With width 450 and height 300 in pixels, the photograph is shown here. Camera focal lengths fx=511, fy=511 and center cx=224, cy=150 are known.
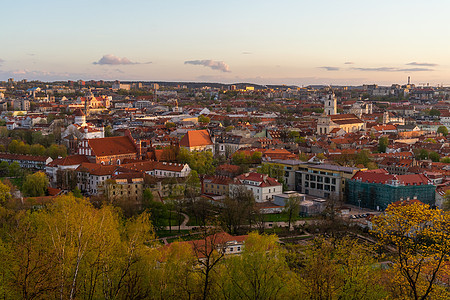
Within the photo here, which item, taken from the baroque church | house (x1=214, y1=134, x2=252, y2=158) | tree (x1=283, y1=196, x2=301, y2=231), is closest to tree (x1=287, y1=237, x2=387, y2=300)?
tree (x1=283, y1=196, x2=301, y2=231)

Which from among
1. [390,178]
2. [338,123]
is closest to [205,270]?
[390,178]

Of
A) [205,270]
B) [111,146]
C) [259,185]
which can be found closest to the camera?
[205,270]

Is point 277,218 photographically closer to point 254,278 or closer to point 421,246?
point 254,278

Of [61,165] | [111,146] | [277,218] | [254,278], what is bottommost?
[277,218]

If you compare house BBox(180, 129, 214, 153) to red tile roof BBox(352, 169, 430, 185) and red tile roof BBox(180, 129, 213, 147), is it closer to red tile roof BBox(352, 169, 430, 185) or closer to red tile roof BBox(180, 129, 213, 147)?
red tile roof BBox(180, 129, 213, 147)

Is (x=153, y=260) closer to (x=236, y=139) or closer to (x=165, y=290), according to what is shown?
(x=165, y=290)

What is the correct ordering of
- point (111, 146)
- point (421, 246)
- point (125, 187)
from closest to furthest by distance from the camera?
point (421, 246) → point (125, 187) → point (111, 146)
